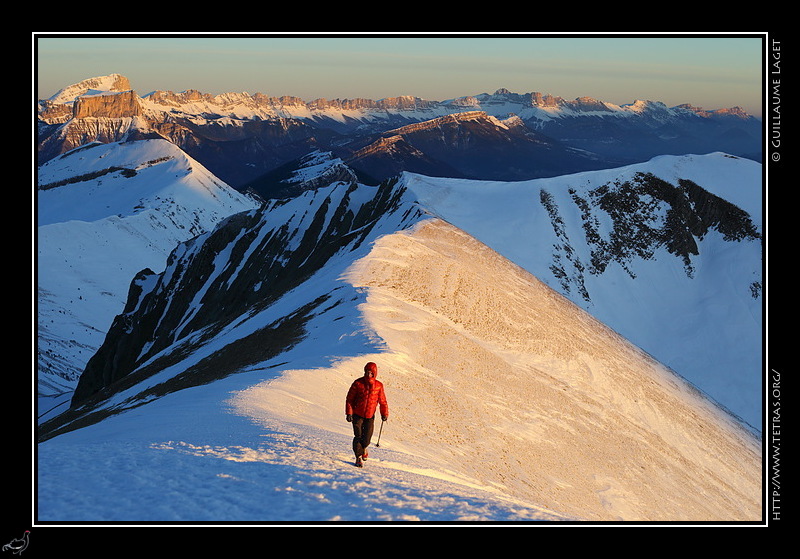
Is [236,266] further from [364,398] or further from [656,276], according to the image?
[364,398]

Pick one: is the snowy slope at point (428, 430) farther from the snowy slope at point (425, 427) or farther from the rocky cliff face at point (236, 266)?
the rocky cliff face at point (236, 266)

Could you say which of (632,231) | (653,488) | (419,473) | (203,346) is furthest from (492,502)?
(632,231)

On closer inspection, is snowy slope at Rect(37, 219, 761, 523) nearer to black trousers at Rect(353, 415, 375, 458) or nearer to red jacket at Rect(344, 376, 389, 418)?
black trousers at Rect(353, 415, 375, 458)

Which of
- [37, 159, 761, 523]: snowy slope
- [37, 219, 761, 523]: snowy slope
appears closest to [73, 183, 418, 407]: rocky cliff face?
[37, 159, 761, 523]: snowy slope

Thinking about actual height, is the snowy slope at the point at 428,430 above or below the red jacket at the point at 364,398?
below

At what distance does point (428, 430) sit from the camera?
1082 inches

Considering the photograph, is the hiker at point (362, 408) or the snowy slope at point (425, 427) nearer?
the snowy slope at point (425, 427)

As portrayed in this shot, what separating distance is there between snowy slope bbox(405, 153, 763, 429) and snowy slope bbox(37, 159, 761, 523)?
24.8m

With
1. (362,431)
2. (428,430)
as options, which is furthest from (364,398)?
(428,430)

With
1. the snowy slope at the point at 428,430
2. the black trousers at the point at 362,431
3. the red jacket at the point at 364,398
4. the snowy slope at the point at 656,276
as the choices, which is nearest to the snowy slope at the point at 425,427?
the snowy slope at the point at 428,430

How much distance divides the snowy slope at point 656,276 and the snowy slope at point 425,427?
975 inches

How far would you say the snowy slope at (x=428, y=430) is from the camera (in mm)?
17016
